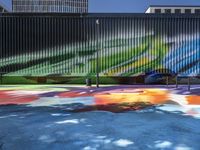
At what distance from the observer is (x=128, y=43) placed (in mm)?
25969

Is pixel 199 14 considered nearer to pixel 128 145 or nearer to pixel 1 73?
pixel 1 73

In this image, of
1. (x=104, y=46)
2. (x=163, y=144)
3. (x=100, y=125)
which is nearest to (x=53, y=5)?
(x=104, y=46)

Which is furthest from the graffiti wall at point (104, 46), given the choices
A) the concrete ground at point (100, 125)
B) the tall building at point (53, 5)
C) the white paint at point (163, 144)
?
the tall building at point (53, 5)

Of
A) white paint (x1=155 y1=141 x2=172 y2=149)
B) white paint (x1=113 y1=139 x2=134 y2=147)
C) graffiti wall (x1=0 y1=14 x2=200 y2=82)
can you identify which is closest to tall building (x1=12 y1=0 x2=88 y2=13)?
graffiti wall (x1=0 y1=14 x2=200 y2=82)

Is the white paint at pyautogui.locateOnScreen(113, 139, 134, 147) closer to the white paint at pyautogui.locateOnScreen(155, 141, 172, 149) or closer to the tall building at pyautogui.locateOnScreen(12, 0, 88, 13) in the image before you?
the white paint at pyautogui.locateOnScreen(155, 141, 172, 149)

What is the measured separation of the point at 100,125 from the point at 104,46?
16564mm

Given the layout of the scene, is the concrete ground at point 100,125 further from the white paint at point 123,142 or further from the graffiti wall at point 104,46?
the graffiti wall at point 104,46

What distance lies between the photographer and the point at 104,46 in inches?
1019

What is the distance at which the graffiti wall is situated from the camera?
25.9 metres

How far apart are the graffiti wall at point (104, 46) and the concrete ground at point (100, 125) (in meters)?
11.5

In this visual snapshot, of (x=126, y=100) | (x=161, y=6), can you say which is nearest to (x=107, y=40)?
(x=126, y=100)

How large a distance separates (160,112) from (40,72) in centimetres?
1529

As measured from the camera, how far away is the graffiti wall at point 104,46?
25.9 meters

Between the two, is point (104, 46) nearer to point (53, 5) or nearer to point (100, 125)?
point (100, 125)
